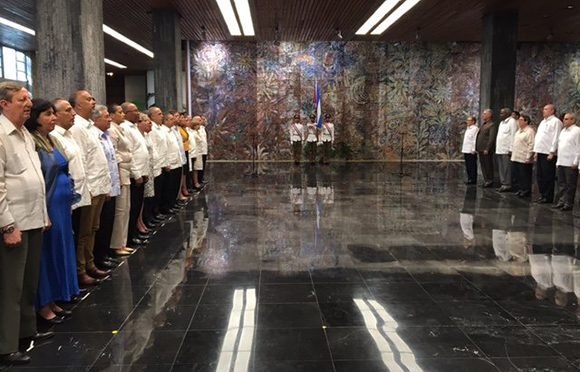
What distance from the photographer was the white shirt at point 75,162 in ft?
13.5

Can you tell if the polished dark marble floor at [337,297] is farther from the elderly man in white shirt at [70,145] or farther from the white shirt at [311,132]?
the white shirt at [311,132]

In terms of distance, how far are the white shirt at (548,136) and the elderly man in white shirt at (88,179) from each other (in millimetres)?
7546

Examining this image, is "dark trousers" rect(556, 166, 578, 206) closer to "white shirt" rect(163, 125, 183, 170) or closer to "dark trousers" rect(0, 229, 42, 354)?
"white shirt" rect(163, 125, 183, 170)

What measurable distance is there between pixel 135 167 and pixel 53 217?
6.93 ft

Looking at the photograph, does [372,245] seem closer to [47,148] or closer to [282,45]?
[47,148]

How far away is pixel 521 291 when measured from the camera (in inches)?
176

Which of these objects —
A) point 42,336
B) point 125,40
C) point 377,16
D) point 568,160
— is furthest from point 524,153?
point 125,40

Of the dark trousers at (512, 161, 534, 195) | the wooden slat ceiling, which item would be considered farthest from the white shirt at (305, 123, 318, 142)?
the dark trousers at (512, 161, 534, 195)

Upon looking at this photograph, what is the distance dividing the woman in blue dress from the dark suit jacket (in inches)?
380

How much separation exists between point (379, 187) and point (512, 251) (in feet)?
18.9

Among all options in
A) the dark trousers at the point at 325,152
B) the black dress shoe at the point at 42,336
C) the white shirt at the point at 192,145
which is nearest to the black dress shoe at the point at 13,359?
the black dress shoe at the point at 42,336

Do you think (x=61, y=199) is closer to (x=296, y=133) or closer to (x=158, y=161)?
(x=158, y=161)

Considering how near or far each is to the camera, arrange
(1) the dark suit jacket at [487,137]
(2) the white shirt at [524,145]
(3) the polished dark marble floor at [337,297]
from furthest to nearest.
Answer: (1) the dark suit jacket at [487,137]
(2) the white shirt at [524,145]
(3) the polished dark marble floor at [337,297]

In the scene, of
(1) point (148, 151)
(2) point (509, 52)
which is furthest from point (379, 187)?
(1) point (148, 151)
